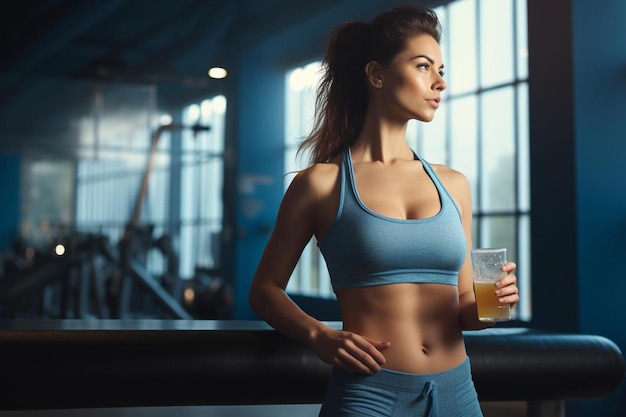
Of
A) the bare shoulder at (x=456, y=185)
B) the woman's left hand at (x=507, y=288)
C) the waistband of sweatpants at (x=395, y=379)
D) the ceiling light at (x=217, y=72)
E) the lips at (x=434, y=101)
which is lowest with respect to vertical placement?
the waistband of sweatpants at (x=395, y=379)

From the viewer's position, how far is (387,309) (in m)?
1.41

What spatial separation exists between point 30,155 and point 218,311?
2457 millimetres

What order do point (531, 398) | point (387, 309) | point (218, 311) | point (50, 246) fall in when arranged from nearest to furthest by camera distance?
point (387, 309) → point (531, 398) → point (50, 246) → point (218, 311)

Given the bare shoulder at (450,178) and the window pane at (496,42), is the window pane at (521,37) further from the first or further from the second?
the bare shoulder at (450,178)

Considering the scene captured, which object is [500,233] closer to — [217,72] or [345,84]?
[217,72]

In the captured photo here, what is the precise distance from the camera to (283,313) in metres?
1.48

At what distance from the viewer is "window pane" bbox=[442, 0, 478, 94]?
6371 mm

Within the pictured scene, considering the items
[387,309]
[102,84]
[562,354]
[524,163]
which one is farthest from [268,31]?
[387,309]

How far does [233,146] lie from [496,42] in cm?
355

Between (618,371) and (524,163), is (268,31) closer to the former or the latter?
(524,163)

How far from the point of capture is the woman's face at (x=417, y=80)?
4.91ft

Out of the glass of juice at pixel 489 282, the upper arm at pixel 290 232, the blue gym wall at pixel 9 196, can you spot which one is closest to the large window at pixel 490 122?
the blue gym wall at pixel 9 196

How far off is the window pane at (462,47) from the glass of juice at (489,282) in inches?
201

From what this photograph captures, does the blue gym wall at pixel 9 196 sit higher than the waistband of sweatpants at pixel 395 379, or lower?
higher
